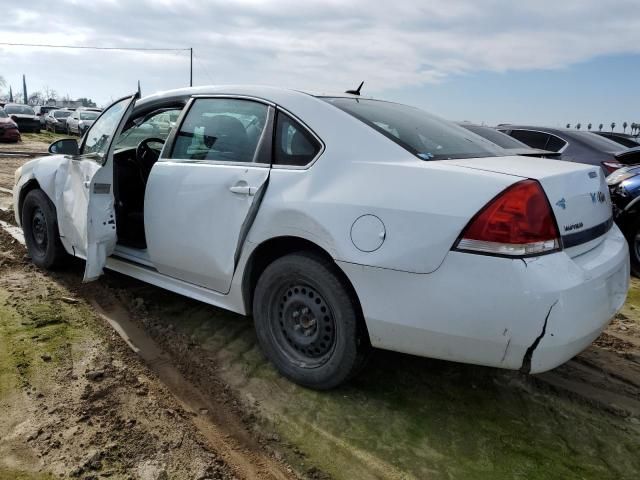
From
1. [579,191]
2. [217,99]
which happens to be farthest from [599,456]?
[217,99]

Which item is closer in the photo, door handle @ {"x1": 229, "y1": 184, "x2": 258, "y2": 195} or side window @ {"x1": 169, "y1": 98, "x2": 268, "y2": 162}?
door handle @ {"x1": 229, "y1": 184, "x2": 258, "y2": 195}

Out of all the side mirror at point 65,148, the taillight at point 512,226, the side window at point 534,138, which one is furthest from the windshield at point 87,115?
the taillight at point 512,226

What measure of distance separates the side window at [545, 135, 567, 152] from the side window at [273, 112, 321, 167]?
606cm

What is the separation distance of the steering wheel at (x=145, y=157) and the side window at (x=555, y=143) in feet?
19.4

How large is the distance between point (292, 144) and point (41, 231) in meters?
3.02

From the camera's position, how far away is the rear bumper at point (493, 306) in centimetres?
223

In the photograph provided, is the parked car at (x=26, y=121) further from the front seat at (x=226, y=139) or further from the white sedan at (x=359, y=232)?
the front seat at (x=226, y=139)

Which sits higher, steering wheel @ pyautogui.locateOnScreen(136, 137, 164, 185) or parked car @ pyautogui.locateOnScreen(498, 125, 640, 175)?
parked car @ pyautogui.locateOnScreen(498, 125, 640, 175)

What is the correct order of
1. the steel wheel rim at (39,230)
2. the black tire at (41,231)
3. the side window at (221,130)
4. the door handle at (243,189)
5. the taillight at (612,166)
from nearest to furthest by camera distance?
the door handle at (243,189)
the side window at (221,130)
the black tire at (41,231)
the steel wheel rim at (39,230)
the taillight at (612,166)

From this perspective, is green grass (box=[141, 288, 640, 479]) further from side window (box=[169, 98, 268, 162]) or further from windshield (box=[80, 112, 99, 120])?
windshield (box=[80, 112, 99, 120])

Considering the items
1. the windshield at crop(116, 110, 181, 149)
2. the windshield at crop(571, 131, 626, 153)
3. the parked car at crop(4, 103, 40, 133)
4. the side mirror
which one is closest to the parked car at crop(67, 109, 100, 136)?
the parked car at crop(4, 103, 40, 133)

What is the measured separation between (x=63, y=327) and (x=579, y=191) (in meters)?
3.39

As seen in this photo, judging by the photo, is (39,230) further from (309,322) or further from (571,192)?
(571,192)

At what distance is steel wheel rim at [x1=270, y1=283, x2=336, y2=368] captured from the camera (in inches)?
113
